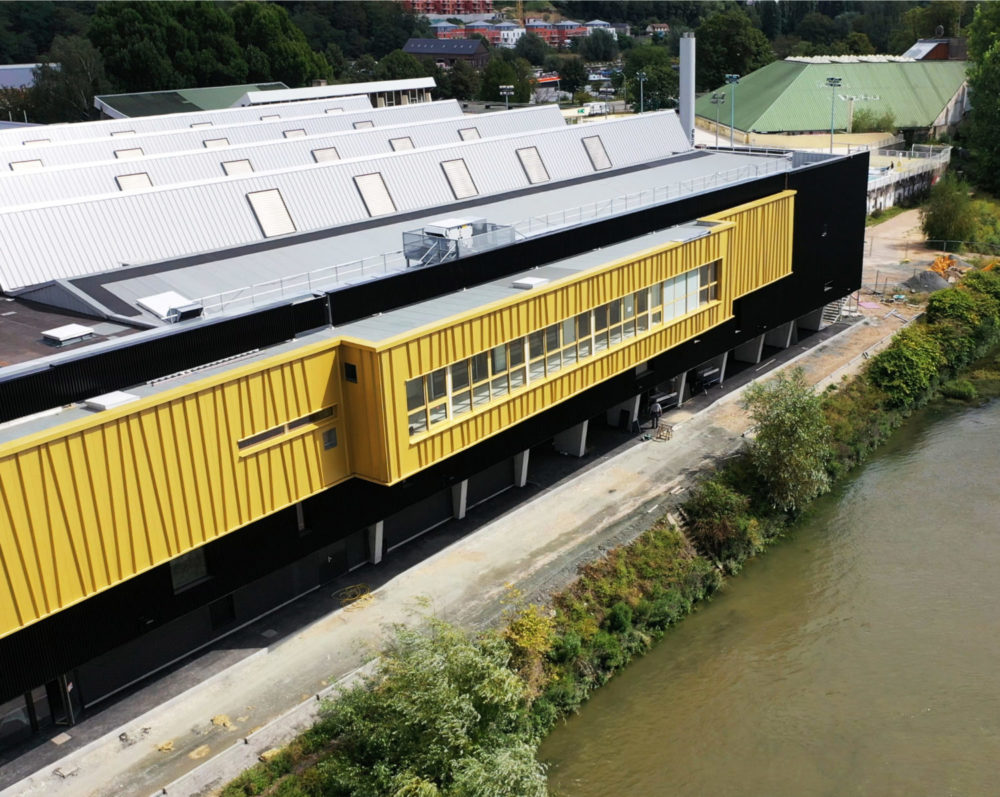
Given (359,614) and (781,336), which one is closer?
(359,614)

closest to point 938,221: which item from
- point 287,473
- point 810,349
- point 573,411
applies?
point 810,349

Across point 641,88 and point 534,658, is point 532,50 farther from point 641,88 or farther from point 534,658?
point 534,658

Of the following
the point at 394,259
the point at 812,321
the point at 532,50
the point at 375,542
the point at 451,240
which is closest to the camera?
the point at 375,542

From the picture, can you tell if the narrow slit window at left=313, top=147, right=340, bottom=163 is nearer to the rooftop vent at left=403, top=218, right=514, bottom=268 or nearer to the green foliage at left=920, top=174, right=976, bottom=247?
the rooftop vent at left=403, top=218, right=514, bottom=268

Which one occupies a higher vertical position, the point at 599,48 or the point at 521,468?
the point at 599,48

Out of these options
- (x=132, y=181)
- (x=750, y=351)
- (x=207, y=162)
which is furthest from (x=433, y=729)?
(x=750, y=351)

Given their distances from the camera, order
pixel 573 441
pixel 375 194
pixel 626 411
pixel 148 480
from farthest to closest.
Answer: pixel 626 411 → pixel 375 194 → pixel 573 441 → pixel 148 480


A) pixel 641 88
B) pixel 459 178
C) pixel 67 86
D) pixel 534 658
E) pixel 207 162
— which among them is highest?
pixel 67 86
